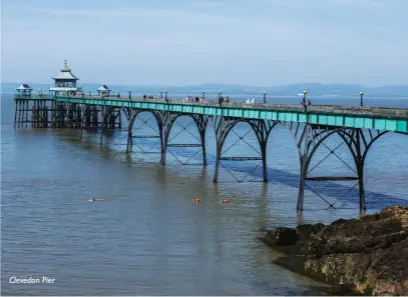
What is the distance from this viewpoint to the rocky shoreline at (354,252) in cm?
2800

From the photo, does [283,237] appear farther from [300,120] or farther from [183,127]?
[183,127]

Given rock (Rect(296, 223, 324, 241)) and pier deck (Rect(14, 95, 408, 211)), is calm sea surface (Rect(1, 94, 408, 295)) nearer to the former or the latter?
rock (Rect(296, 223, 324, 241))

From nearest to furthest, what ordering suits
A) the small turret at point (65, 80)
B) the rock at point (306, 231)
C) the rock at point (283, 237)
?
the rock at point (306, 231) < the rock at point (283, 237) < the small turret at point (65, 80)

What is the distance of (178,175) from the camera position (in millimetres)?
62000

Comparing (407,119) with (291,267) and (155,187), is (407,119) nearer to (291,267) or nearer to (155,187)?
(291,267)

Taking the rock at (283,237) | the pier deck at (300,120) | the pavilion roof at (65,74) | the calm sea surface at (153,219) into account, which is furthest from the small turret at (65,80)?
the rock at (283,237)

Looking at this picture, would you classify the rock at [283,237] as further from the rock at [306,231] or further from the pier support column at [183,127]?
the pier support column at [183,127]

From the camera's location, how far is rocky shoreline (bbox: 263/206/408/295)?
2800 cm

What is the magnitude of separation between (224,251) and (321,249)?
458 centimetres

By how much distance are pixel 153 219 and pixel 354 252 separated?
13.7 m

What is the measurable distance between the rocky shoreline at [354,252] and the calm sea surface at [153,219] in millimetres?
815

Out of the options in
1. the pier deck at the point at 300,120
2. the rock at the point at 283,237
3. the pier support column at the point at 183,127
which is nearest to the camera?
the rock at the point at 283,237

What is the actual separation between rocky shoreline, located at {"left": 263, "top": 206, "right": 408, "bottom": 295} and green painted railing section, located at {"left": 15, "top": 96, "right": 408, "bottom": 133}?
532 cm

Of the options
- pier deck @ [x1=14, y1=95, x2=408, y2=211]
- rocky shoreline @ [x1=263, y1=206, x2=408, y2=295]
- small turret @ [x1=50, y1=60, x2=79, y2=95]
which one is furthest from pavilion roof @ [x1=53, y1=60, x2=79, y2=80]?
rocky shoreline @ [x1=263, y1=206, x2=408, y2=295]
